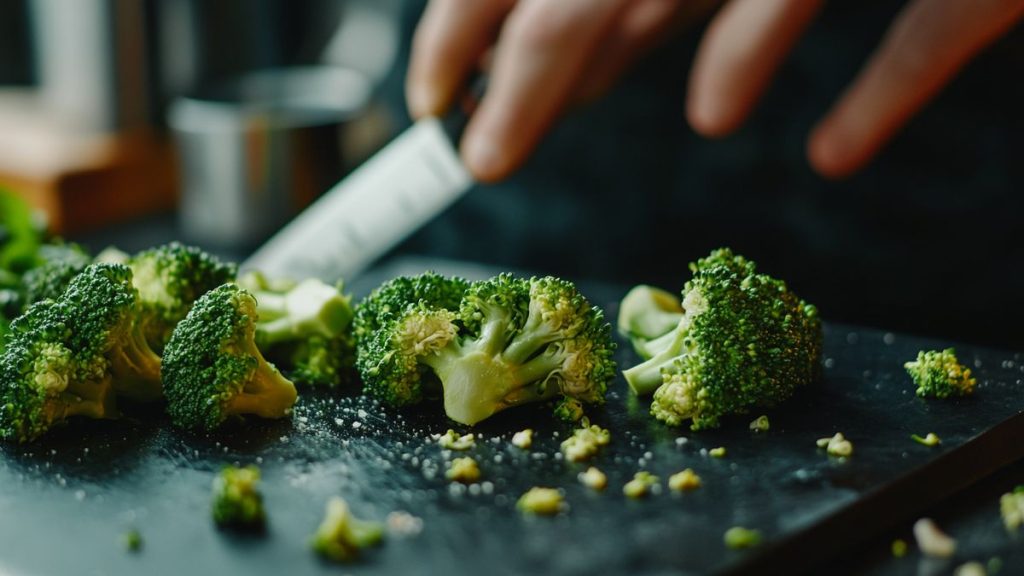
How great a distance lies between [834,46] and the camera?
3.14 meters

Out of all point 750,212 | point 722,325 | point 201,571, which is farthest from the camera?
point 750,212

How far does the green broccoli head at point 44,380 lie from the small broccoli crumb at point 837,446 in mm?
1047

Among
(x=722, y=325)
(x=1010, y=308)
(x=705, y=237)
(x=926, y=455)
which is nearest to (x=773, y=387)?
(x=722, y=325)

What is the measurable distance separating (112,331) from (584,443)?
2.36 ft

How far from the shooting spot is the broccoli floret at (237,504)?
4.30 feet

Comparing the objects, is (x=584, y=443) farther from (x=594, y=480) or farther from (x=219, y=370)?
(x=219, y=370)

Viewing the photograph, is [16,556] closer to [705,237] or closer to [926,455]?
[926,455]

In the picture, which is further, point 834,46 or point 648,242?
point 648,242

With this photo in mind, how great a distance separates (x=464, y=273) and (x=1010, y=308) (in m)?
1.49

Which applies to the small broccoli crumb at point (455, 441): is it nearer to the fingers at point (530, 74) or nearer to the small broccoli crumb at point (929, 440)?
the small broccoli crumb at point (929, 440)

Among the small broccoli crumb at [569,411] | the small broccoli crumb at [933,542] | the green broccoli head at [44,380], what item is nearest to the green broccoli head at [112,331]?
the green broccoli head at [44,380]

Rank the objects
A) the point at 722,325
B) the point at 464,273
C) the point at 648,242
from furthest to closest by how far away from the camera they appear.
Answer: the point at 648,242, the point at 464,273, the point at 722,325

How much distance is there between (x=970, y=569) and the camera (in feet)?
4.06

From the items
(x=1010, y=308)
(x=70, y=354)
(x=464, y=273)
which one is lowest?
(x=70, y=354)
